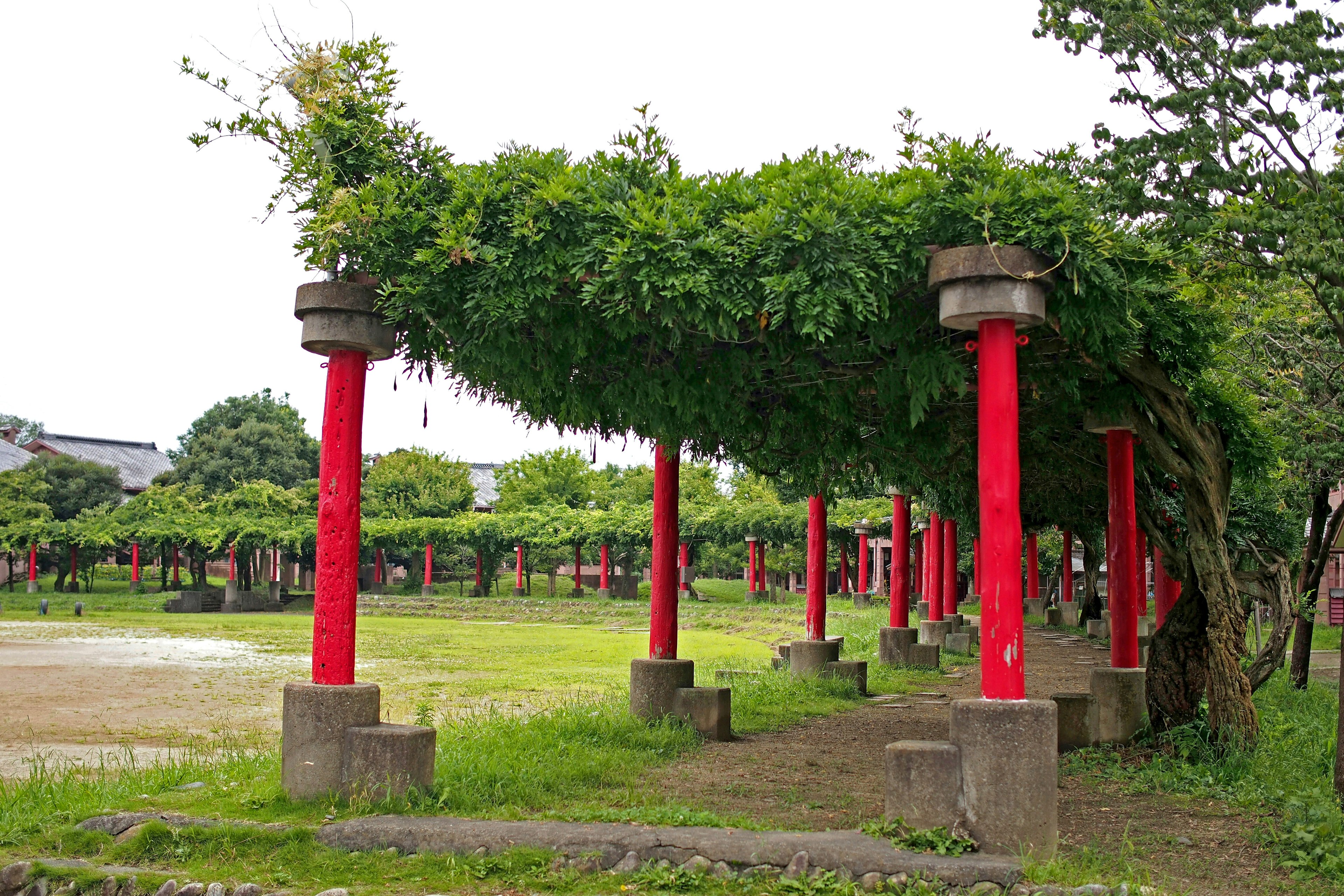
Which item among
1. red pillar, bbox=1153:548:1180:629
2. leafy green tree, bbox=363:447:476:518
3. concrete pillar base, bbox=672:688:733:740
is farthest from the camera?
leafy green tree, bbox=363:447:476:518

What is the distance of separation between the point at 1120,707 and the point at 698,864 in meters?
6.32

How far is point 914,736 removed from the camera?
1157 centimetres

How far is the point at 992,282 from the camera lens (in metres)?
6.75

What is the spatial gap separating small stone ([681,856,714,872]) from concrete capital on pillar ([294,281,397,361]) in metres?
4.43

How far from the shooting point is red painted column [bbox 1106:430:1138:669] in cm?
1043

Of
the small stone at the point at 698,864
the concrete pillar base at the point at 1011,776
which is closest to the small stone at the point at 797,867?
the small stone at the point at 698,864

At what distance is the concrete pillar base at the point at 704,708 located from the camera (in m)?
11.0

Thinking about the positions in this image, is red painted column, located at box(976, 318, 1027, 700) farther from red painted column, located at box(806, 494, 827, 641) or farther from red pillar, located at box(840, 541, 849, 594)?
red pillar, located at box(840, 541, 849, 594)

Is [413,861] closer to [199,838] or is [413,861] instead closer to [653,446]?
[199,838]

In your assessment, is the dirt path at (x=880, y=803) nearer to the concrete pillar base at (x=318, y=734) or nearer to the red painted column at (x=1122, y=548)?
the red painted column at (x=1122, y=548)

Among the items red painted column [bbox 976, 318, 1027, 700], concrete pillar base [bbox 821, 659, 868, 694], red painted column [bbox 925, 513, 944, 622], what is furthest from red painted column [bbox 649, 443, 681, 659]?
red painted column [bbox 925, 513, 944, 622]

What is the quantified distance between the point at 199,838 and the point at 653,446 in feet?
19.1

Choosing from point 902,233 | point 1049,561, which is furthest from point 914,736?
point 1049,561

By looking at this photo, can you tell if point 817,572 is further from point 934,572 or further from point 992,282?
point 992,282
